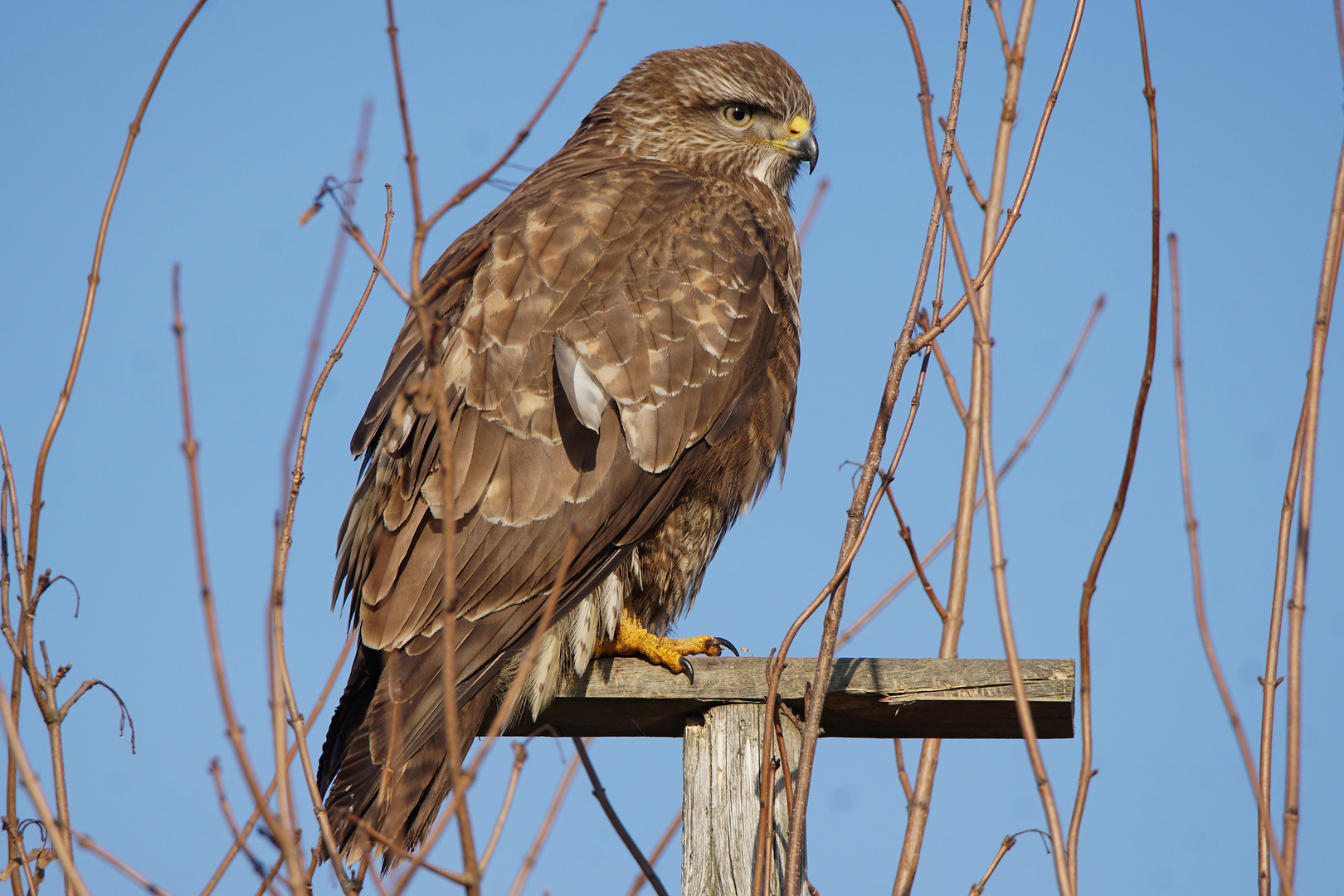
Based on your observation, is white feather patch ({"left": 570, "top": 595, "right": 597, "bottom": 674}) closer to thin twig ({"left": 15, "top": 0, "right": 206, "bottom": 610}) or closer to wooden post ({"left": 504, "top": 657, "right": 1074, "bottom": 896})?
wooden post ({"left": 504, "top": 657, "right": 1074, "bottom": 896})

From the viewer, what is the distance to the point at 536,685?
3.21 metres

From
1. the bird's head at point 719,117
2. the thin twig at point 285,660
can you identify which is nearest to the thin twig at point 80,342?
the thin twig at point 285,660

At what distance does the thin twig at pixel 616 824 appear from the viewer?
6.48ft

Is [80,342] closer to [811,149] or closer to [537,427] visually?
Answer: [537,427]

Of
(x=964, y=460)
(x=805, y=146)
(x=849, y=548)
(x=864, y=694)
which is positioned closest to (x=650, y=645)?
(x=864, y=694)

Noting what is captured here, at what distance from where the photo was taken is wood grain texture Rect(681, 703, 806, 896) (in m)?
2.70

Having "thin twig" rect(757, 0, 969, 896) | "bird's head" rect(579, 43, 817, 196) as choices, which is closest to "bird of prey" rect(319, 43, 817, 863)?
"bird's head" rect(579, 43, 817, 196)

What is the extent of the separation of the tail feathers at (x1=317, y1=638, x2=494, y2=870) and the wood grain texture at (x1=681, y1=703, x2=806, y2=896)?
0.54 m

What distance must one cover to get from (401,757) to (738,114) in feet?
9.01

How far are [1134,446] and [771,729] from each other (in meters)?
0.69

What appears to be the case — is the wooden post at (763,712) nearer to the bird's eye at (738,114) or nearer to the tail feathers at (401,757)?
the tail feathers at (401,757)

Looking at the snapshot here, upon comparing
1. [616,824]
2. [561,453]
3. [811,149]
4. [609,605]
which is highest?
[811,149]

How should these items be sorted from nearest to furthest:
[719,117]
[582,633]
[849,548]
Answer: [849,548] → [582,633] → [719,117]

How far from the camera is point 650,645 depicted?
326 cm
